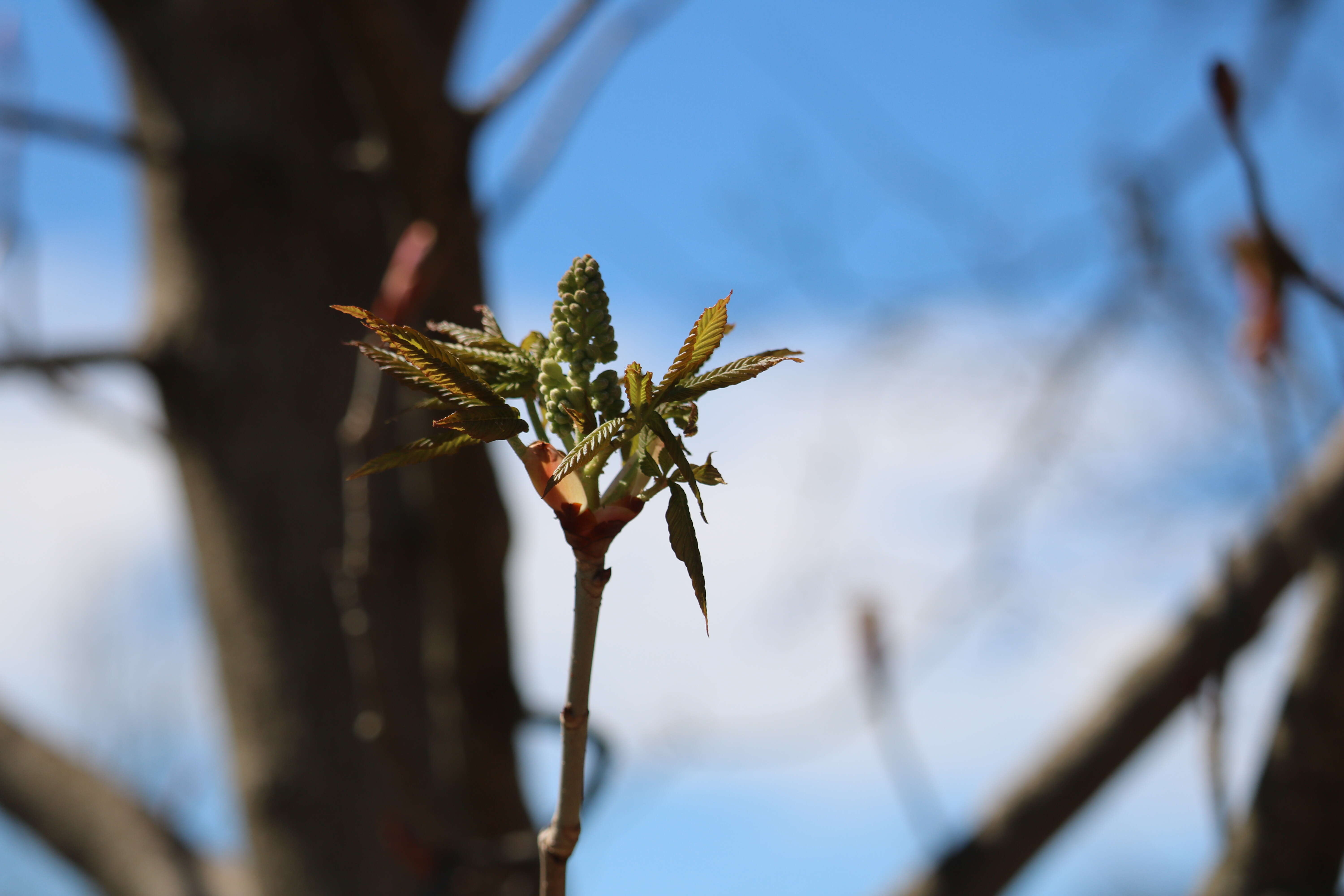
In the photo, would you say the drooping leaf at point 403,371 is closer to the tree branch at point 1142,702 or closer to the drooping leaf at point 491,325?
the drooping leaf at point 491,325

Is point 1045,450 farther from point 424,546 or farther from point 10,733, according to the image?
point 10,733

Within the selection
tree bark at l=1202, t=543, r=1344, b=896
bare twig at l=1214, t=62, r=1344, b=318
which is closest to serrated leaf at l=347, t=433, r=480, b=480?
bare twig at l=1214, t=62, r=1344, b=318

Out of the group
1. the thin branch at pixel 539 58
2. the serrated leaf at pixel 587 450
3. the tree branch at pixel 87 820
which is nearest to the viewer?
the serrated leaf at pixel 587 450

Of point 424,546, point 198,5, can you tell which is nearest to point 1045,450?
point 424,546

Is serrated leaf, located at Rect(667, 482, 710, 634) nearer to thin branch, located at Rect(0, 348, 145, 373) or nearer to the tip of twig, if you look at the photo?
the tip of twig

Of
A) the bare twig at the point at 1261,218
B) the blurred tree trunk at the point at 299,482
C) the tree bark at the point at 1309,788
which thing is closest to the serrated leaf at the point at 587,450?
the bare twig at the point at 1261,218

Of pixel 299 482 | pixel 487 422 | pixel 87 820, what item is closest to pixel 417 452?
pixel 487 422
